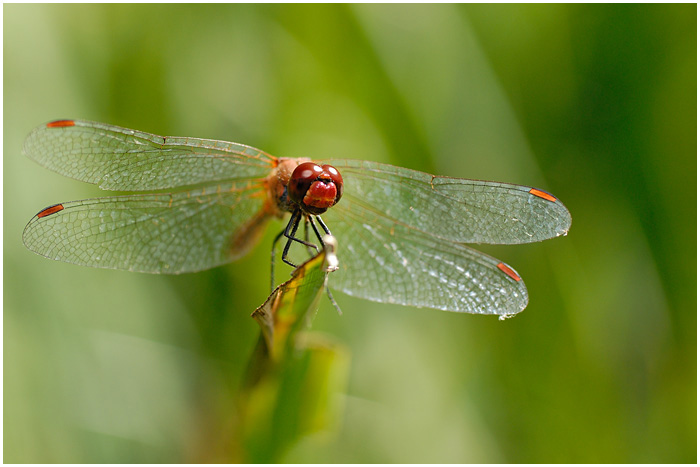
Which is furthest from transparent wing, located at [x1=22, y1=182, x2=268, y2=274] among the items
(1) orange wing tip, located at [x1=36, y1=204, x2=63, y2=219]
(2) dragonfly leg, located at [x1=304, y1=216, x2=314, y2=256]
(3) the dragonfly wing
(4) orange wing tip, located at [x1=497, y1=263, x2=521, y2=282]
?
(4) orange wing tip, located at [x1=497, y1=263, x2=521, y2=282]

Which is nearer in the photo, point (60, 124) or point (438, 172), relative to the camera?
point (60, 124)

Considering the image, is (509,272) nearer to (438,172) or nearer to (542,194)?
(542,194)

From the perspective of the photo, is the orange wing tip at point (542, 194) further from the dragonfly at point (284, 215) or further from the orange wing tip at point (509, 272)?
the orange wing tip at point (509, 272)

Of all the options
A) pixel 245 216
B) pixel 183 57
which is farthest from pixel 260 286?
pixel 183 57

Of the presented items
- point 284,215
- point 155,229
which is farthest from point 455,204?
point 155,229

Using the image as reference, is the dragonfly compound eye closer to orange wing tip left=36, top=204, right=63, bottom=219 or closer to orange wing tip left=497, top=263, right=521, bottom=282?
orange wing tip left=497, top=263, right=521, bottom=282

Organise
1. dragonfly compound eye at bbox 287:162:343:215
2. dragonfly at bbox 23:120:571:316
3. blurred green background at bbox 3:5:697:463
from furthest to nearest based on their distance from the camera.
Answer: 1. blurred green background at bbox 3:5:697:463
2. dragonfly at bbox 23:120:571:316
3. dragonfly compound eye at bbox 287:162:343:215

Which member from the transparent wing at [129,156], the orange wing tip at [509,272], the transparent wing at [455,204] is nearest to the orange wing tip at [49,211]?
the transparent wing at [129,156]

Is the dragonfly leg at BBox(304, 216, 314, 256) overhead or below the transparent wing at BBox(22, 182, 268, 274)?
overhead
